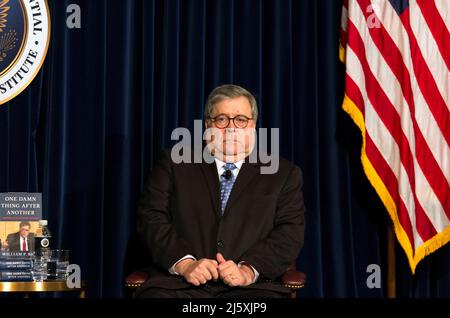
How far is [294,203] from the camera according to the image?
399cm

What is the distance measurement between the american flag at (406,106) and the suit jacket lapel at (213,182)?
99 centimetres

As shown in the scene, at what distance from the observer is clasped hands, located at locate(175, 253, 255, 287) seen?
3600 millimetres

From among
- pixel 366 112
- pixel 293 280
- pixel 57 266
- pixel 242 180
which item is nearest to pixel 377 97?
pixel 366 112

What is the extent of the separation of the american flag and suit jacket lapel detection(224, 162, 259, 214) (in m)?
0.85

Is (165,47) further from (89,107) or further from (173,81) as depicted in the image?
(89,107)

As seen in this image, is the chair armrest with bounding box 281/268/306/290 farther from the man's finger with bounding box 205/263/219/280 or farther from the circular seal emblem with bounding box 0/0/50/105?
the circular seal emblem with bounding box 0/0/50/105

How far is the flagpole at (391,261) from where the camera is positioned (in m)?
4.74

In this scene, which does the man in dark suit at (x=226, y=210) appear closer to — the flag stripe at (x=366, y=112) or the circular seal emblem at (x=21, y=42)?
the flag stripe at (x=366, y=112)

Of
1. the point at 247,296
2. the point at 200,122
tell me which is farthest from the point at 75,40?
the point at 247,296

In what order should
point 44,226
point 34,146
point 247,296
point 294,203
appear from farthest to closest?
point 34,146 < point 44,226 < point 294,203 < point 247,296

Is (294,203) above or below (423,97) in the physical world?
below

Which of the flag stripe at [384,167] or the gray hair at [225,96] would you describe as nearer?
the gray hair at [225,96]

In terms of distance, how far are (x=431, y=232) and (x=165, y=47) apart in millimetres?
1822

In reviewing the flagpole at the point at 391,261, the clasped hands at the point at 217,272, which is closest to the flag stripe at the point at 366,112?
the flagpole at the point at 391,261
